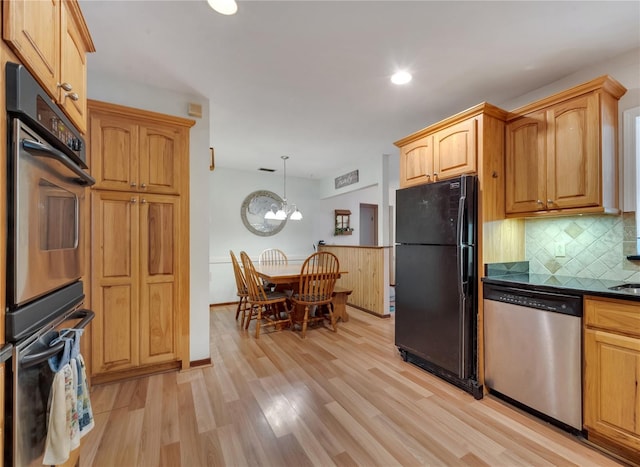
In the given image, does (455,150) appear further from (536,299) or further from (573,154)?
(536,299)

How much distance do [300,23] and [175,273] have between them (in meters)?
2.09

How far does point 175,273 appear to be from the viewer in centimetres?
248

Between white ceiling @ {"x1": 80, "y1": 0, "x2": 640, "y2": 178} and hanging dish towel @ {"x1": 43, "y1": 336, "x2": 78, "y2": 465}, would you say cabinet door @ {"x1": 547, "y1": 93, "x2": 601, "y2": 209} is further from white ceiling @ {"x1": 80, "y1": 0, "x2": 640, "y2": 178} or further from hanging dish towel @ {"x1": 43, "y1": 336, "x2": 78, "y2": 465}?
hanging dish towel @ {"x1": 43, "y1": 336, "x2": 78, "y2": 465}

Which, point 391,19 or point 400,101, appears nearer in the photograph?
point 391,19

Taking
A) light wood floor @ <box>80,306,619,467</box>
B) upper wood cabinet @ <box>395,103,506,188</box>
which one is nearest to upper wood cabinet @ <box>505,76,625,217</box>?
upper wood cabinet @ <box>395,103,506,188</box>

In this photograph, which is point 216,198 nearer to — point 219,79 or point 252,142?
point 252,142

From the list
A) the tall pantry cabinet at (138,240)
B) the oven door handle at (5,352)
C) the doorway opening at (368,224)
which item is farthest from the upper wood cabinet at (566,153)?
the doorway opening at (368,224)

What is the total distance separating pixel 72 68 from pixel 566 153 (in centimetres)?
289

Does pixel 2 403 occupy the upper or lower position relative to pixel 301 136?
lower

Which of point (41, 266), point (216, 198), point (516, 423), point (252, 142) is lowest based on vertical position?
point (516, 423)

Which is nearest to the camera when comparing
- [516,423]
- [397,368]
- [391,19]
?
[391,19]

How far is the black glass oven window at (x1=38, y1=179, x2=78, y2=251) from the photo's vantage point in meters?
0.97

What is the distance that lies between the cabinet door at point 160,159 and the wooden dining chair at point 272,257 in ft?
10.0

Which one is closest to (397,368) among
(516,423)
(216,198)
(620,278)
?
(516,423)
